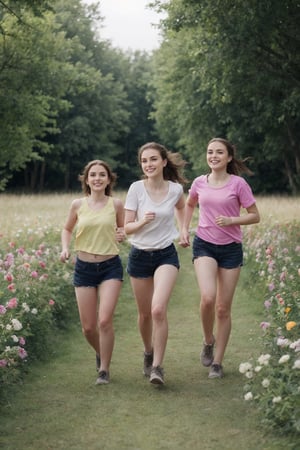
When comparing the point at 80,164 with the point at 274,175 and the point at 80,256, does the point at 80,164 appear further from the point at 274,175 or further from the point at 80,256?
the point at 80,256

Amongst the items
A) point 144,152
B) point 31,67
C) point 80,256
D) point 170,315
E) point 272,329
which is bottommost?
point 170,315

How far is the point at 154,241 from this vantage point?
6.32 meters

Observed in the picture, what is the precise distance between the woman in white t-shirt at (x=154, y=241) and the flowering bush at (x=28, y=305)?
1.13 meters

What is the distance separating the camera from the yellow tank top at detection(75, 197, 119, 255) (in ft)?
20.9

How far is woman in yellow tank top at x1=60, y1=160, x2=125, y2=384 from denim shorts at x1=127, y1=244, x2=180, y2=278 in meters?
0.14

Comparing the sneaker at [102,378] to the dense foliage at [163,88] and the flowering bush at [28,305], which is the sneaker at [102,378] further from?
the dense foliage at [163,88]

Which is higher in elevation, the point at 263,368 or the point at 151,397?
the point at 263,368

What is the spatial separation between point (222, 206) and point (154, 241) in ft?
2.37

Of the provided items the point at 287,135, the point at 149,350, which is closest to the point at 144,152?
the point at 149,350

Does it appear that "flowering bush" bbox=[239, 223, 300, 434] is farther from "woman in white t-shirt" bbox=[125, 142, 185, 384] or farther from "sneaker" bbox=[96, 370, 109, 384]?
"sneaker" bbox=[96, 370, 109, 384]

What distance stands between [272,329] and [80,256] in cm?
185

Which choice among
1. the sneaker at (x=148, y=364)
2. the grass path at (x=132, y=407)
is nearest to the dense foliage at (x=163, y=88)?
the grass path at (x=132, y=407)

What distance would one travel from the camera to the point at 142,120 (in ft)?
196

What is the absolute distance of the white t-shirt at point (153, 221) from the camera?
6324mm
